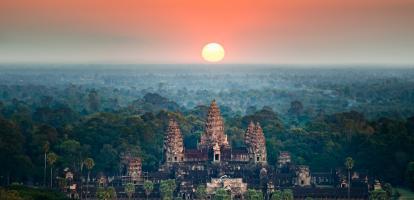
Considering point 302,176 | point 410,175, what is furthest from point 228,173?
point 410,175

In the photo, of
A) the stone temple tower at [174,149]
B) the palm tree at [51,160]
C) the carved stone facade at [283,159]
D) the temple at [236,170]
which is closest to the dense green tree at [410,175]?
the temple at [236,170]

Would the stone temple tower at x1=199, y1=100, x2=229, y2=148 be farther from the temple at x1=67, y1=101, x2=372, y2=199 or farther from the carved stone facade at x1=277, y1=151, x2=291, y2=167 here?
the carved stone facade at x1=277, y1=151, x2=291, y2=167

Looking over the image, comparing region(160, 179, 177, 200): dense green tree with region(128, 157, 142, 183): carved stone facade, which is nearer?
region(160, 179, 177, 200): dense green tree

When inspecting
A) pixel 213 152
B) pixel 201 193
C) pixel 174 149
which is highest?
pixel 174 149

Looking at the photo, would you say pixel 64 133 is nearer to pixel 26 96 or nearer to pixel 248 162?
pixel 248 162

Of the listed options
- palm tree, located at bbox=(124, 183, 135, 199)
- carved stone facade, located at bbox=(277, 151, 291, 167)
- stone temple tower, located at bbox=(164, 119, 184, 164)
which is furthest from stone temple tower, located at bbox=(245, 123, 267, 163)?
palm tree, located at bbox=(124, 183, 135, 199)

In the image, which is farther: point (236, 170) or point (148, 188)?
point (236, 170)

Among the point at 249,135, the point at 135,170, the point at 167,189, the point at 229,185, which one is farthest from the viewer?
the point at 249,135

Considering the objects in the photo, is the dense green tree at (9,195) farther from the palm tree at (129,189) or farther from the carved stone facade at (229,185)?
the carved stone facade at (229,185)

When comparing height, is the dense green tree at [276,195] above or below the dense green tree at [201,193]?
above

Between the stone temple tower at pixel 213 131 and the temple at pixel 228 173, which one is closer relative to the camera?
the temple at pixel 228 173

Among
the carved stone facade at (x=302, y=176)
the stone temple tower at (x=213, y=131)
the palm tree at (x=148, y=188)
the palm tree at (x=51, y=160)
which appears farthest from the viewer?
the stone temple tower at (x=213, y=131)

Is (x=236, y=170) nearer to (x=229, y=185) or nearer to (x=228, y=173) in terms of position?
(x=228, y=173)

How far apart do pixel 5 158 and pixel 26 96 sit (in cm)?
7967
